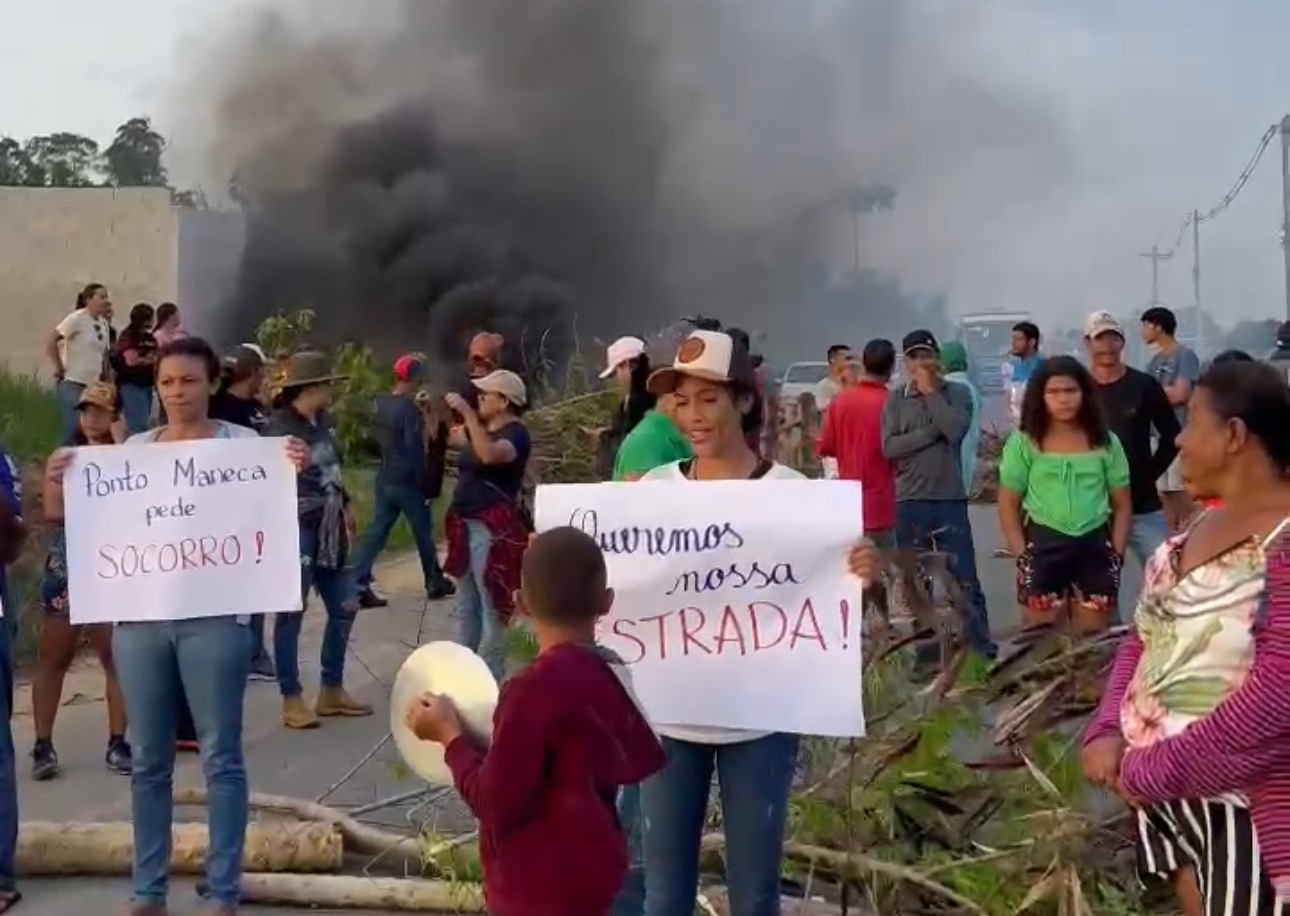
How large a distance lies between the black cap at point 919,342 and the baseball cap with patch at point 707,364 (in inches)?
192

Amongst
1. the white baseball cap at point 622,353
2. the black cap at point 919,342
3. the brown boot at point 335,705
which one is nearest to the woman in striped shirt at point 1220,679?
the white baseball cap at point 622,353

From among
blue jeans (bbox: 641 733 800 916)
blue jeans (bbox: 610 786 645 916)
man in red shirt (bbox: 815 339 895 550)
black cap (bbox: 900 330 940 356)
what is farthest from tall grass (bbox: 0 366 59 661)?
black cap (bbox: 900 330 940 356)

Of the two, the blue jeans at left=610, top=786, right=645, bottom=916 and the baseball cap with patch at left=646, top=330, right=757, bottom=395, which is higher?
the baseball cap with patch at left=646, top=330, right=757, bottom=395

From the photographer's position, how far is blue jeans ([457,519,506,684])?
7316 mm

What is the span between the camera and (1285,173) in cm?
2431

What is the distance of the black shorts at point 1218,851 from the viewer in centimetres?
291

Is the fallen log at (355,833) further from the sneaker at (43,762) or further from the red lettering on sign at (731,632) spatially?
the red lettering on sign at (731,632)

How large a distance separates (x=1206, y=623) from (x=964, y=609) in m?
2.12

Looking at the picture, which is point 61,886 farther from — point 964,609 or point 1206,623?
point 1206,623

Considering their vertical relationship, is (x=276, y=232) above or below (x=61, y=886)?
above

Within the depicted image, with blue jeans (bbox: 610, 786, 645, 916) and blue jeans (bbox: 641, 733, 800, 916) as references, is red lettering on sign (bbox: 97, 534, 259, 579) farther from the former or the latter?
blue jeans (bbox: 641, 733, 800, 916)

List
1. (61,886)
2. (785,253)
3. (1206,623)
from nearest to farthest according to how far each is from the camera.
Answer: (1206,623) → (61,886) → (785,253)

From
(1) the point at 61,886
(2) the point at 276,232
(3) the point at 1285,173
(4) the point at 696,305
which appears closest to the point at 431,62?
(2) the point at 276,232

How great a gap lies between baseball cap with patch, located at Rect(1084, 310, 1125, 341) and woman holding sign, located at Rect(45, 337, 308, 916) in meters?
4.57
